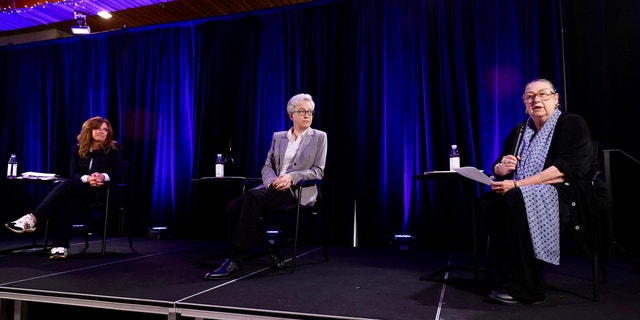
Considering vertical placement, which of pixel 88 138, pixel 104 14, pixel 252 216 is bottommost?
pixel 252 216

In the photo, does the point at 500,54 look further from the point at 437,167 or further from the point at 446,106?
the point at 437,167

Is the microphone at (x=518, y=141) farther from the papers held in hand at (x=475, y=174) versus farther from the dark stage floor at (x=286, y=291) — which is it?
the dark stage floor at (x=286, y=291)

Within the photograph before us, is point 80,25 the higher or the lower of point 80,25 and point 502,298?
the higher

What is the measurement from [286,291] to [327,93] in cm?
265

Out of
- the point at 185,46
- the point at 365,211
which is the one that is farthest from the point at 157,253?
the point at 185,46

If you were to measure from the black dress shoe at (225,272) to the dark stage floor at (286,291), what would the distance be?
0.06 m

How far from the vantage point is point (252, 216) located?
2.62m

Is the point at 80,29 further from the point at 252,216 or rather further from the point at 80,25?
the point at 252,216

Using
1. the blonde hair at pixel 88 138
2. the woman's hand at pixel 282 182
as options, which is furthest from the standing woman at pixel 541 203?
the blonde hair at pixel 88 138

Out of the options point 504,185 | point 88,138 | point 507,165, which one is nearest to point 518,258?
point 504,185

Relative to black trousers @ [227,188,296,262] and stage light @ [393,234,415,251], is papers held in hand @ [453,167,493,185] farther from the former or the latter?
stage light @ [393,234,415,251]

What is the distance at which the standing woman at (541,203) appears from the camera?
194 centimetres

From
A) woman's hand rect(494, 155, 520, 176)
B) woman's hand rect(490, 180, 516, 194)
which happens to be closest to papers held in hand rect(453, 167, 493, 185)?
woman's hand rect(490, 180, 516, 194)

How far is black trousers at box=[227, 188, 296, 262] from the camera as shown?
256cm
